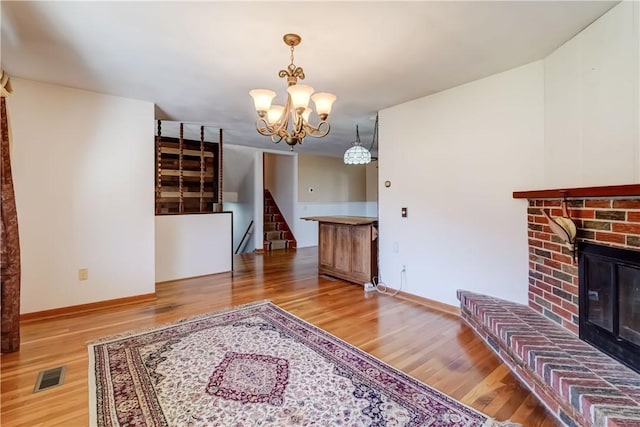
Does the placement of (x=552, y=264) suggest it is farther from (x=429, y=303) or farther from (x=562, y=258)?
(x=429, y=303)

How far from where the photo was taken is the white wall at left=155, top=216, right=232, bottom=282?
4.43 metres

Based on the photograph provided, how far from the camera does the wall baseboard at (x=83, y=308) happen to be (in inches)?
121

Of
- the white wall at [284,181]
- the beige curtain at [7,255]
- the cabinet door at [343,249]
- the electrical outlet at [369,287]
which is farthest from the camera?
the white wall at [284,181]

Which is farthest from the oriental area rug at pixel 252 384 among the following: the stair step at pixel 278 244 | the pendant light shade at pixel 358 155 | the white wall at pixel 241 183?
the white wall at pixel 241 183

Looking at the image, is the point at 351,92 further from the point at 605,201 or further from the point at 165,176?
the point at 165,176

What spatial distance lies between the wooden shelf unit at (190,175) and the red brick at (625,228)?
4760 millimetres

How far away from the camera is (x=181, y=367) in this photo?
213 centimetres

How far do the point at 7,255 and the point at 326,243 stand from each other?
350 cm

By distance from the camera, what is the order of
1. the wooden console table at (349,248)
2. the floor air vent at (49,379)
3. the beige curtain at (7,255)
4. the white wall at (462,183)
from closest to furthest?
the floor air vent at (49,379) < the beige curtain at (7,255) < the white wall at (462,183) < the wooden console table at (349,248)

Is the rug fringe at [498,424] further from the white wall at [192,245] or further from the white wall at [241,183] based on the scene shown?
the white wall at [241,183]

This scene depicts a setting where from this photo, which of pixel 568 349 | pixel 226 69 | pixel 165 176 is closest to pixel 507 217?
pixel 568 349

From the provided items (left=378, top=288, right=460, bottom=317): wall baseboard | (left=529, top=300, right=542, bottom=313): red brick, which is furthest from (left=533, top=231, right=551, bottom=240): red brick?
(left=378, top=288, right=460, bottom=317): wall baseboard

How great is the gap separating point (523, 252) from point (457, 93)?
1704mm

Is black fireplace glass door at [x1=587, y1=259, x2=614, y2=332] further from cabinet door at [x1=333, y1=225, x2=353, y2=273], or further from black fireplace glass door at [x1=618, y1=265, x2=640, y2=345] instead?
cabinet door at [x1=333, y1=225, x2=353, y2=273]
